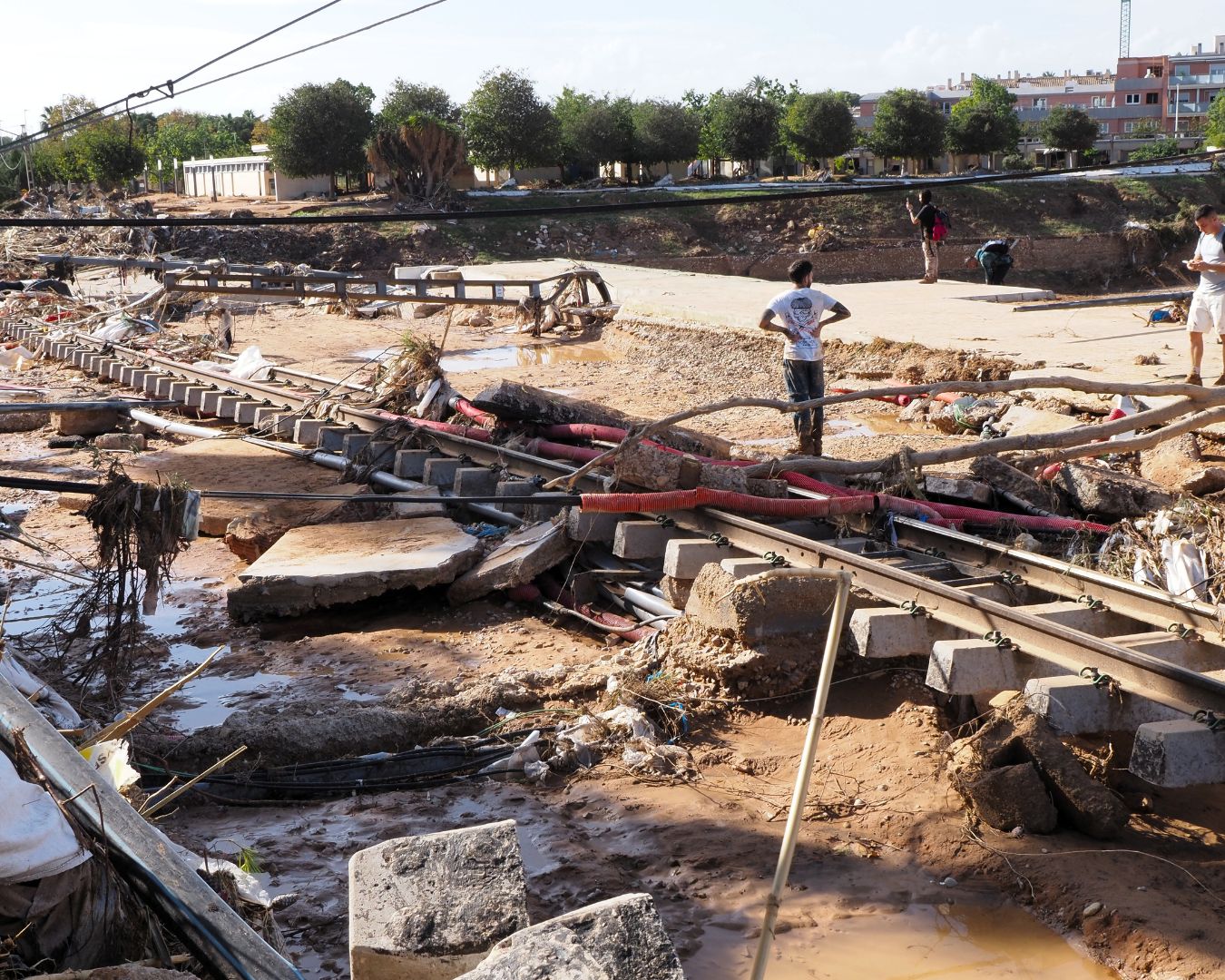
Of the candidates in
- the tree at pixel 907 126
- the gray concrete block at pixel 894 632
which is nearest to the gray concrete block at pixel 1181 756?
the gray concrete block at pixel 894 632

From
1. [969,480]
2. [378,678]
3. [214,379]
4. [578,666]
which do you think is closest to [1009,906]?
[578,666]

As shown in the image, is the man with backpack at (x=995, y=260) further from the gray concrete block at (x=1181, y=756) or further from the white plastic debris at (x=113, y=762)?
the white plastic debris at (x=113, y=762)

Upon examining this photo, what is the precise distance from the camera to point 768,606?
6.30 meters

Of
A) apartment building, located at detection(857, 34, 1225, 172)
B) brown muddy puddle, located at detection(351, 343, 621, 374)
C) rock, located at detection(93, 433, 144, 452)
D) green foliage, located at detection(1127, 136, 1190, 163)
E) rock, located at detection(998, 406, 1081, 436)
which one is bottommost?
rock, located at detection(93, 433, 144, 452)

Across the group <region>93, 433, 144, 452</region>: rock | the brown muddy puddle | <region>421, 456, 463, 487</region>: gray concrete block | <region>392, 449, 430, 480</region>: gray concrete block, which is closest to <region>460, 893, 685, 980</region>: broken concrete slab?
<region>421, 456, 463, 487</region>: gray concrete block

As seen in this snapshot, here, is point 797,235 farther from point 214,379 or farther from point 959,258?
point 214,379

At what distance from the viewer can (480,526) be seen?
9.38 m

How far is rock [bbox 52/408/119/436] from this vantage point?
15031 mm

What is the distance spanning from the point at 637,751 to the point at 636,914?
294 centimetres

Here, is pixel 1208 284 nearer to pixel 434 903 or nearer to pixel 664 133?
pixel 434 903

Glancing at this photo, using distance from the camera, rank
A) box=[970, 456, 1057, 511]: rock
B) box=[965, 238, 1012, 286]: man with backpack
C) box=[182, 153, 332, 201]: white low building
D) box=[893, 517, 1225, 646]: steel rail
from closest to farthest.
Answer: box=[893, 517, 1225, 646]: steel rail → box=[970, 456, 1057, 511]: rock → box=[965, 238, 1012, 286]: man with backpack → box=[182, 153, 332, 201]: white low building

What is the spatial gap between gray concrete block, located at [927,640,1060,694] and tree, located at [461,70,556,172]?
189ft

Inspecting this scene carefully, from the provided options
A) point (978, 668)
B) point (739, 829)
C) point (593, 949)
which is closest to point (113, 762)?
point (593, 949)

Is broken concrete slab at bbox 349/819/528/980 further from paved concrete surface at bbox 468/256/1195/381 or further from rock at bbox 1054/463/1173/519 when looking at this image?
paved concrete surface at bbox 468/256/1195/381
